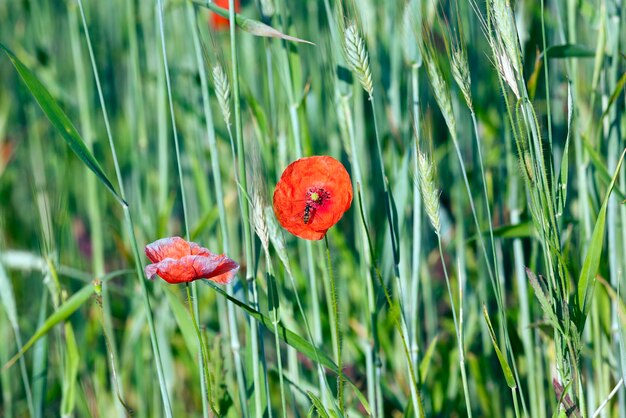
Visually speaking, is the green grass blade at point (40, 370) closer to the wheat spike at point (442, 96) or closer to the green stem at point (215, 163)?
the green stem at point (215, 163)

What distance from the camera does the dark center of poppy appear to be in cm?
70

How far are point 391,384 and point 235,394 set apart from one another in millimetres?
261

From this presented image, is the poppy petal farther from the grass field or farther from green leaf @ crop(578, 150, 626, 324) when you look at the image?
green leaf @ crop(578, 150, 626, 324)

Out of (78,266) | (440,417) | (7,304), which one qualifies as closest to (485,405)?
(440,417)

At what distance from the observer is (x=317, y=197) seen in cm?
70

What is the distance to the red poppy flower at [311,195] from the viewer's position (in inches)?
27.0

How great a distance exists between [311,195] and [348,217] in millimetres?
637

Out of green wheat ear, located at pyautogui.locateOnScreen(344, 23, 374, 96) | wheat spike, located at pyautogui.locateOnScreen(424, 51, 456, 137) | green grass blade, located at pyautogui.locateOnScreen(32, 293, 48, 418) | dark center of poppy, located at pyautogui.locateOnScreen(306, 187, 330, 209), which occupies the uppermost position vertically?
green wheat ear, located at pyautogui.locateOnScreen(344, 23, 374, 96)

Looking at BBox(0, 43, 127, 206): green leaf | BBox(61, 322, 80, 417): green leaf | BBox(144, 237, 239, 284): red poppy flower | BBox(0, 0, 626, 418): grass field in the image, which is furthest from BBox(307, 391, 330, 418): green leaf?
BBox(61, 322, 80, 417): green leaf

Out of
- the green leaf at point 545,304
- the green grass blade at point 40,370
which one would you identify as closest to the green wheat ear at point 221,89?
the green leaf at point 545,304

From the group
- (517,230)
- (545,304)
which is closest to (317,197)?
(545,304)

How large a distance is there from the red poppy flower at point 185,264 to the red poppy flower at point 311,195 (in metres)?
0.07

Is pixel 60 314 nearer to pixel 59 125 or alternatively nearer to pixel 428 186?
pixel 59 125

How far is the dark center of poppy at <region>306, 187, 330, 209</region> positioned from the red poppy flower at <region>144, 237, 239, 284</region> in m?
0.10
